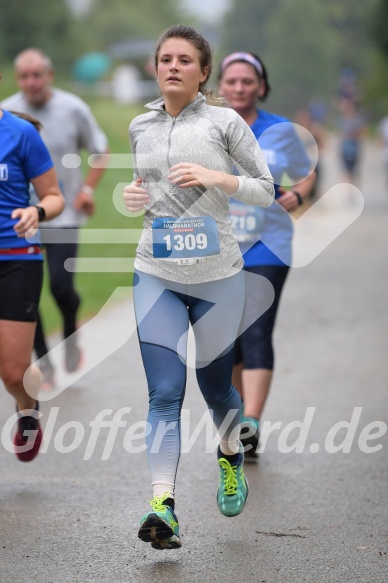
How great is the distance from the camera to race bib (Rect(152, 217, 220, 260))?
16.0 feet

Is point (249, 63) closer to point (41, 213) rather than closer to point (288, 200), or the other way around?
point (288, 200)

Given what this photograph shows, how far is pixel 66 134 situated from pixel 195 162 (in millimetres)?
3837

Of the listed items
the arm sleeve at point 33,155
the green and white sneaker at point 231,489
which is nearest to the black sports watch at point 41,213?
the arm sleeve at point 33,155

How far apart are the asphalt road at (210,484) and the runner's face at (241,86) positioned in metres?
0.94

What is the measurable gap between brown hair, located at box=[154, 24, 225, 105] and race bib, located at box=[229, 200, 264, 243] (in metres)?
1.55

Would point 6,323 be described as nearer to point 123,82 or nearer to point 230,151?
point 230,151

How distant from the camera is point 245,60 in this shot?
673cm

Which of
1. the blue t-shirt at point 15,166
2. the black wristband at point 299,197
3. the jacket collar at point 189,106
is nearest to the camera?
the jacket collar at point 189,106

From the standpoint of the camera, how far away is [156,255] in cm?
492

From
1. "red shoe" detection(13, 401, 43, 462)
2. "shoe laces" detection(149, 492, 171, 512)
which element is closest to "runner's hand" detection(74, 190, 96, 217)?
"red shoe" detection(13, 401, 43, 462)

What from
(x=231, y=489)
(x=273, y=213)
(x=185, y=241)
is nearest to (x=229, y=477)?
(x=231, y=489)

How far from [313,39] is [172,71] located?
94.3 meters

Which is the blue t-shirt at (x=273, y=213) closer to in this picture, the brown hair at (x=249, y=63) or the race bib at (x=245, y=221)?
the race bib at (x=245, y=221)

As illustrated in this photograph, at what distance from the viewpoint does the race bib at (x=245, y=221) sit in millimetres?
6609
